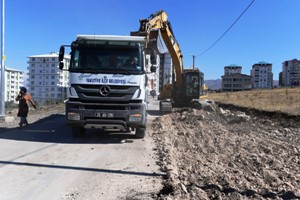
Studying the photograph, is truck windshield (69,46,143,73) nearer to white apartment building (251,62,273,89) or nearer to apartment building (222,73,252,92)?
apartment building (222,73,252,92)

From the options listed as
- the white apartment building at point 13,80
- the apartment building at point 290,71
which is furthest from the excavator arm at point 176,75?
the apartment building at point 290,71

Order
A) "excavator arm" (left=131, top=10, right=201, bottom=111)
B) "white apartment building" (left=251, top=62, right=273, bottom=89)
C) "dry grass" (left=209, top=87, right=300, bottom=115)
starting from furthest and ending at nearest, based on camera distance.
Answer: "white apartment building" (left=251, top=62, right=273, bottom=89) → "dry grass" (left=209, top=87, right=300, bottom=115) → "excavator arm" (left=131, top=10, right=201, bottom=111)

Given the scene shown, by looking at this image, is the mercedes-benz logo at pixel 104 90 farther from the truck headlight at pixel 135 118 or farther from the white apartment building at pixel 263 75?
the white apartment building at pixel 263 75

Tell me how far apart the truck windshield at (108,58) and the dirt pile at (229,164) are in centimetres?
272

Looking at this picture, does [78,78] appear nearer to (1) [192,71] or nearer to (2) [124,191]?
(2) [124,191]

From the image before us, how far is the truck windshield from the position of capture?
11914mm

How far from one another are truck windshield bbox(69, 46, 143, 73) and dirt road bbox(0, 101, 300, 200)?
244 cm

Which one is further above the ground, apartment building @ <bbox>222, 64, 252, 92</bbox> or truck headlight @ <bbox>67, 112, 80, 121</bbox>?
apartment building @ <bbox>222, 64, 252, 92</bbox>

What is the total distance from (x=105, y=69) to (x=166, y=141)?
10.4 feet

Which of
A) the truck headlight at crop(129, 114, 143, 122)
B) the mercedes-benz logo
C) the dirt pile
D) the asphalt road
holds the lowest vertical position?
the asphalt road

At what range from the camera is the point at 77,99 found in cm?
1193

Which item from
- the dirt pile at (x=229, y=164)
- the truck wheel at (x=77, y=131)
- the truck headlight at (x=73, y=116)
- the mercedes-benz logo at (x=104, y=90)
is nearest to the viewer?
the dirt pile at (x=229, y=164)

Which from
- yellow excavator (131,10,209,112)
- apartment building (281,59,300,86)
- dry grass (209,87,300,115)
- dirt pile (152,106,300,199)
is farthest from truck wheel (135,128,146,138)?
apartment building (281,59,300,86)

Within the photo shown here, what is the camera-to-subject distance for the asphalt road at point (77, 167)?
6.48m
